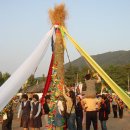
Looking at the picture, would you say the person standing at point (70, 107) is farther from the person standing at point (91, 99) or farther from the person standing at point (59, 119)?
the person standing at point (91, 99)

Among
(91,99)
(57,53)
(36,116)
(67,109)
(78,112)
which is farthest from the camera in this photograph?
(78,112)

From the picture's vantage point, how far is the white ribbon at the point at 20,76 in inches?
222

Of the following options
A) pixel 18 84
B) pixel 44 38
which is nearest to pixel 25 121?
pixel 44 38

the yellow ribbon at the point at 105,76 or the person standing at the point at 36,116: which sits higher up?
the yellow ribbon at the point at 105,76

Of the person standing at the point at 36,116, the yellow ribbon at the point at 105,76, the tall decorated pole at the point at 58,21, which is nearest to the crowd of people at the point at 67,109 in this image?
the person standing at the point at 36,116

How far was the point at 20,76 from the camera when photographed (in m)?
6.43

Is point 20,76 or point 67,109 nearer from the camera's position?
point 20,76

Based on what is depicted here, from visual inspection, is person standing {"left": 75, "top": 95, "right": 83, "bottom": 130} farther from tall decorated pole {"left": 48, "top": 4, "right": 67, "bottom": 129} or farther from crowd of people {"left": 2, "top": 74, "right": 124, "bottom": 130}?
tall decorated pole {"left": 48, "top": 4, "right": 67, "bottom": 129}

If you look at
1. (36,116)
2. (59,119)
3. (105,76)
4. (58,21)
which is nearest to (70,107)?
(59,119)

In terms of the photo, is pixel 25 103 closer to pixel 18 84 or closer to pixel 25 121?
pixel 25 121

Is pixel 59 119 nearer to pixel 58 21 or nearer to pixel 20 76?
pixel 58 21

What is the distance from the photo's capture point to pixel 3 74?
71.9 metres

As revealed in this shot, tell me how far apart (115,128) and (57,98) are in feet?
18.2

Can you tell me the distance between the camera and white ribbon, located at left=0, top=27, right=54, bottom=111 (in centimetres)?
563
